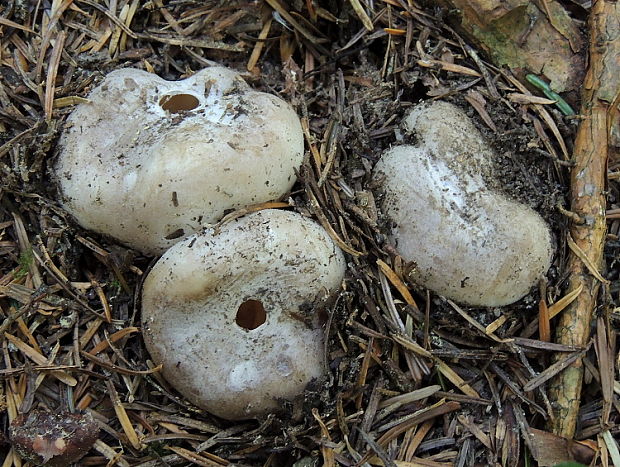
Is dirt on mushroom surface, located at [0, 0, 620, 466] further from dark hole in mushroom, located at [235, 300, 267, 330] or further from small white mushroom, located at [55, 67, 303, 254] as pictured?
dark hole in mushroom, located at [235, 300, 267, 330]

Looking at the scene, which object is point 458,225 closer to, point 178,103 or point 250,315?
point 250,315

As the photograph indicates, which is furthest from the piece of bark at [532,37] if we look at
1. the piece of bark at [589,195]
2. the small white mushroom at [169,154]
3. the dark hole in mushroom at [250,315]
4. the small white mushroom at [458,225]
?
the dark hole in mushroom at [250,315]

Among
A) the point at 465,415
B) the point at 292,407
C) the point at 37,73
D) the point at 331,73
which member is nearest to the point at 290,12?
the point at 331,73

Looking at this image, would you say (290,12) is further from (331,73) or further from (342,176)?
(342,176)

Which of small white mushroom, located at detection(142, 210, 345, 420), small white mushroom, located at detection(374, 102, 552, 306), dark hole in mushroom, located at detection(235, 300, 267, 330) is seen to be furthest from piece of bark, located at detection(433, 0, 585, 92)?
dark hole in mushroom, located at detection(235, 300, 267, 330)

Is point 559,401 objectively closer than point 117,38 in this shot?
Yes
